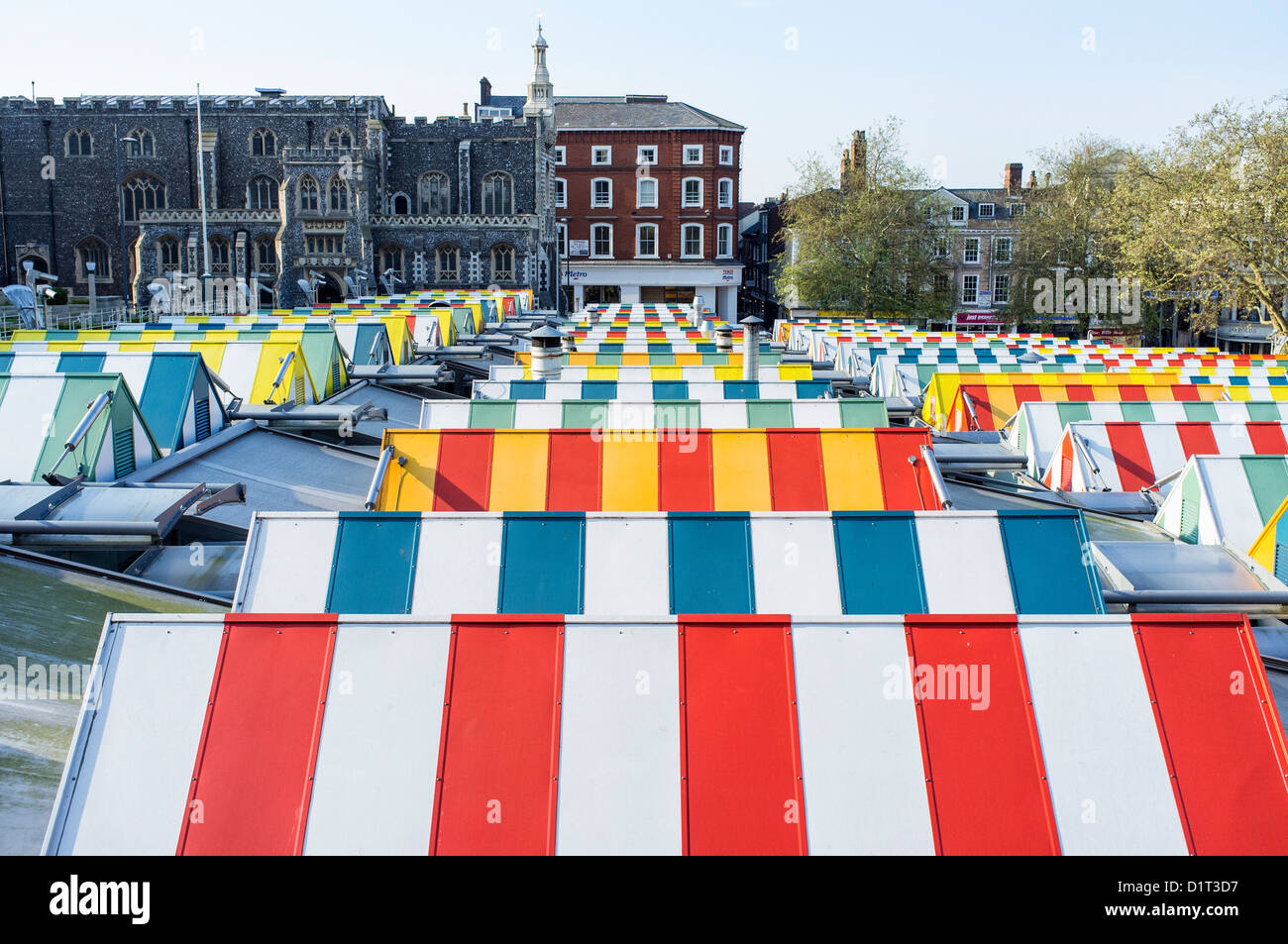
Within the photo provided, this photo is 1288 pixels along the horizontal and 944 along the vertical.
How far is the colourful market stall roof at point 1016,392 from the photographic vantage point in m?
16.1

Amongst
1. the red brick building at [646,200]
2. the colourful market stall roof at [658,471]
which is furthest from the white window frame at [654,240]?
the colourful market stall roof at [658,471]

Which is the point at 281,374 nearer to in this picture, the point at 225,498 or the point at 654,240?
the point at 225,498

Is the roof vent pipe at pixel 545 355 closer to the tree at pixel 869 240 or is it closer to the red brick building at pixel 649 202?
the tree at pixel 869 240

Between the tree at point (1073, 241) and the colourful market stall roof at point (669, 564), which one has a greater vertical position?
the tree at point (1073, 241)

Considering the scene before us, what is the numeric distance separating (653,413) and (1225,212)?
108 ft

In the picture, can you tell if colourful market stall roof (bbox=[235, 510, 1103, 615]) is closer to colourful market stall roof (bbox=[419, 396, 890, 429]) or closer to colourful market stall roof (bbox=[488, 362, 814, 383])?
colourful market stall roof (bbox=[419, 396, 890, 429])

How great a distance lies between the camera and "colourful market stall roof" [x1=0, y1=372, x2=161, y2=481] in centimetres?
1009

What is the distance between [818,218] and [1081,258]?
47.2 feet

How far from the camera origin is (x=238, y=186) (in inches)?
2766

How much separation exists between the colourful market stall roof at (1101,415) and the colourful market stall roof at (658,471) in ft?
15.5

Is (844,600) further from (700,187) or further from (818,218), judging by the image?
(700,187)

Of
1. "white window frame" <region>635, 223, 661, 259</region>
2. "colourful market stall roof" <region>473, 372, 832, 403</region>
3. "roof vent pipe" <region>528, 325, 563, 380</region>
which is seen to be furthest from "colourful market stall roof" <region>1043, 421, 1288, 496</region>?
"white window frame" <region>635, 223, 661, 259</region>

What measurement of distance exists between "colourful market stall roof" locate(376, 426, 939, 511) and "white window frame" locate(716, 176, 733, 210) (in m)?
69.3

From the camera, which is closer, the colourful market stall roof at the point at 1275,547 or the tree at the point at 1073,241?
the colourful market stall roof at the point at 1275,547
